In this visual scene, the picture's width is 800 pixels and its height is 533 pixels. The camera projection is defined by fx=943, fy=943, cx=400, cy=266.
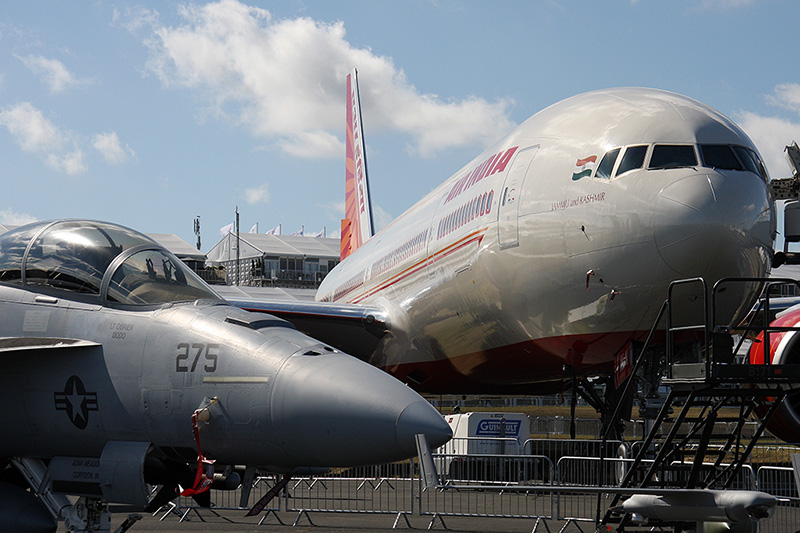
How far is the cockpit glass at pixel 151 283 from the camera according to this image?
20.7 feet

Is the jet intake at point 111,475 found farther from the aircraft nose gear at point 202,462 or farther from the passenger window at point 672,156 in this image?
the passenger window at point 672,156

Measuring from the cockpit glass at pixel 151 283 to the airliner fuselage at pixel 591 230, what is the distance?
4856 mm

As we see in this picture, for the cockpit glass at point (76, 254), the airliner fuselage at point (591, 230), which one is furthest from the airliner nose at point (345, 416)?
the airliner fuselage at point (591, 230)

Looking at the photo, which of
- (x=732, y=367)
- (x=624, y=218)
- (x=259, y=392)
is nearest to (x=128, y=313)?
(x=259, y=392)

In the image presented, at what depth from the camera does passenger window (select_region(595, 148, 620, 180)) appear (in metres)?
10.1

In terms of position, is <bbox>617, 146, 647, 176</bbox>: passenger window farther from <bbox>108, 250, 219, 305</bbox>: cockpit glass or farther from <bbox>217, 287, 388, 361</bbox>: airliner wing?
<bbox>217, 287, 388, 361</bbox>: airliner wing

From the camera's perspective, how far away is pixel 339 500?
14.6 metres

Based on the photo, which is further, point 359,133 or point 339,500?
point 359,133

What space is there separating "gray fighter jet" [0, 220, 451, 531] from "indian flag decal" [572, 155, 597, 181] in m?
5.22

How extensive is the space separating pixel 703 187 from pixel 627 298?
141 cm

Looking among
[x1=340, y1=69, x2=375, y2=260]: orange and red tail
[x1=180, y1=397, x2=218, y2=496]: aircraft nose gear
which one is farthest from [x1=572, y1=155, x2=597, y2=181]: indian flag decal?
[x1=340, y1=69, x2=375, y2=260]: orange and red tail

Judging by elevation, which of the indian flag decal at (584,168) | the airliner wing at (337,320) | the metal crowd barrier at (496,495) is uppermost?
the indian flag decal at (584,168)

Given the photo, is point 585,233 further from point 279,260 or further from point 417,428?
point 279,260

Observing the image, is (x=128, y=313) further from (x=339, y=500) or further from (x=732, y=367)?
(x=339, y=500)
